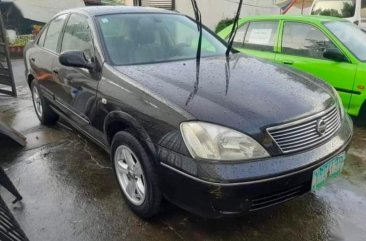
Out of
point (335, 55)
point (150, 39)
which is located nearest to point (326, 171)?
point (150, 39)

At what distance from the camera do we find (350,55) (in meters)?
4.46

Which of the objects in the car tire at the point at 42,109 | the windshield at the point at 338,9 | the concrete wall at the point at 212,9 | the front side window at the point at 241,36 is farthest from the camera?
the concrete wall at the point at 212,9

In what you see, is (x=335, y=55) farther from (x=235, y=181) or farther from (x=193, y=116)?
(x=235, y=181)

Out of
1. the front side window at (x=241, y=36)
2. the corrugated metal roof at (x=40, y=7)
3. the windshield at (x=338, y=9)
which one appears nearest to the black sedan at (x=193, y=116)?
the front side window at (x=241, y=36)

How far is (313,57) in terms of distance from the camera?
4793mm

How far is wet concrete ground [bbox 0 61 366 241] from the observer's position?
2.67m

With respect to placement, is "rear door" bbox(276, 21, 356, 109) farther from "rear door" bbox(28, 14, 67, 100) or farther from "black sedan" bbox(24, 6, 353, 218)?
"rear door" bbox(28, 14, 67, 100)

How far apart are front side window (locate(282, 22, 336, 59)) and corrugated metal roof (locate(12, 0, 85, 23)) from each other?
11202mm

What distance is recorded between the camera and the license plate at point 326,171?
2.37 m

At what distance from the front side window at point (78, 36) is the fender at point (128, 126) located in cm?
71

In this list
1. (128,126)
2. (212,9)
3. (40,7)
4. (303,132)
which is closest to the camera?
Answer: (303,132)

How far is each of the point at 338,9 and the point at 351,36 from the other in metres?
4.56

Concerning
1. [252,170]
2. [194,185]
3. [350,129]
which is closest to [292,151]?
[252,170]

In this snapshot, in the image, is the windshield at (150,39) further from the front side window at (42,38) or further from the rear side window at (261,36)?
the rear side window at (261,36)
